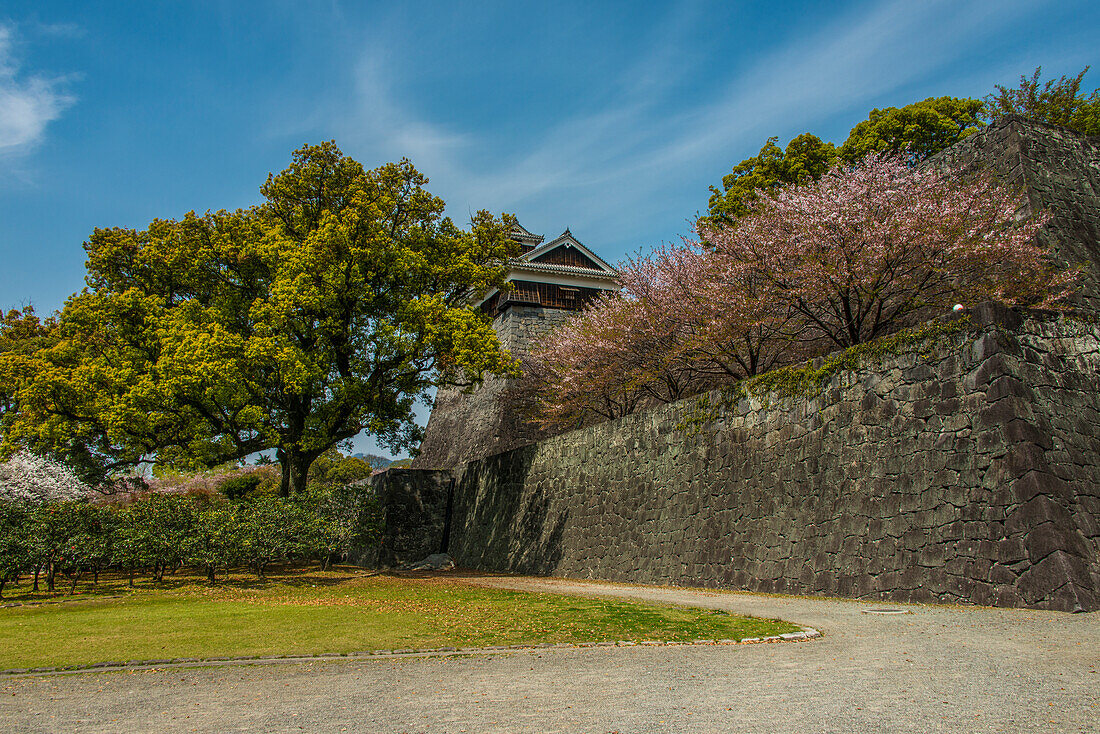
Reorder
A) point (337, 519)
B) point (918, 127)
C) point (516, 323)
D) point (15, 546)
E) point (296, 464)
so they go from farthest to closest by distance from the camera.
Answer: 1. point (516, 323)
2. point (918, 127)
3. point (296, 464)
4. point (337, 519)
5. point (15, 546)

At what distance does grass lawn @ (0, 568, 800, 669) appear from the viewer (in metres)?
5.51

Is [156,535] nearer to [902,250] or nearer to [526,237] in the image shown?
[902,250]

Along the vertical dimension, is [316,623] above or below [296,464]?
below

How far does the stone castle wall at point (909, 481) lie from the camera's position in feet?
22.7

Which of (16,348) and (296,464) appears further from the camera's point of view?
(16,348)

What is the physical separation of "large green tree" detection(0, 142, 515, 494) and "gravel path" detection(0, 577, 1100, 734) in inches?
397

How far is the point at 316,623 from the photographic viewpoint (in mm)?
6887

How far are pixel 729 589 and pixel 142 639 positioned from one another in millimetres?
7921

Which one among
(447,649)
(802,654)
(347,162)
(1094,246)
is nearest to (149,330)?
(347,162)

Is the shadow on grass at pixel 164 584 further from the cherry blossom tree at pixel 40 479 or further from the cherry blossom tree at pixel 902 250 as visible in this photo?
the cherry blossom tree at pixel 902 250

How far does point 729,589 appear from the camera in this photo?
414 inches

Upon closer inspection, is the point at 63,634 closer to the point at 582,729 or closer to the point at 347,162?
the point at 582,729

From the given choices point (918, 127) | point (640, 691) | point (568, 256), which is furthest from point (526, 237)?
point (640, 691)

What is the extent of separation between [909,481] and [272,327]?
1211cm
